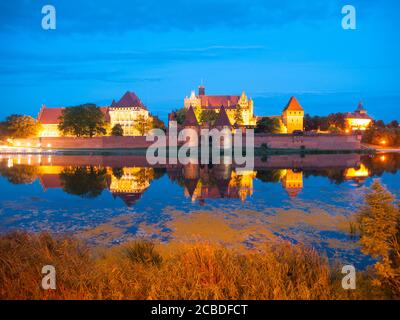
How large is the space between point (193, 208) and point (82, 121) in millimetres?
39673

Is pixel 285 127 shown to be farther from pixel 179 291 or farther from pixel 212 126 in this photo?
pixel 179 291

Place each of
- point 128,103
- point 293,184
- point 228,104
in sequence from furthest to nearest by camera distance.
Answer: point 228,104 → point 128,103 → point 293,184

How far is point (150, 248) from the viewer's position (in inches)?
247

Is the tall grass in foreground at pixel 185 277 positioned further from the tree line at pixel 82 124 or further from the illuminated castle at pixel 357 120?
the illuminated castle at pixel 357 120

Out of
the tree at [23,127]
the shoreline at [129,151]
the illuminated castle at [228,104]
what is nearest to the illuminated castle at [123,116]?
the tree at [23,127]

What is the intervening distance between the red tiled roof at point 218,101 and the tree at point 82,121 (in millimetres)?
28717

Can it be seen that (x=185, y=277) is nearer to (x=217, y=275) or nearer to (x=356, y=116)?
(x=217, y=275)

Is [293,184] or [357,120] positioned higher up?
[357,120]

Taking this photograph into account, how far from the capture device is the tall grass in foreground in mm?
4325

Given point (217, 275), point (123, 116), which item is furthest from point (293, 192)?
point (123, 116)

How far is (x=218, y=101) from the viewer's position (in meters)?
75.2

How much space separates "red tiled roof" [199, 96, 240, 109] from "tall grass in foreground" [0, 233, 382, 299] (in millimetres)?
68932

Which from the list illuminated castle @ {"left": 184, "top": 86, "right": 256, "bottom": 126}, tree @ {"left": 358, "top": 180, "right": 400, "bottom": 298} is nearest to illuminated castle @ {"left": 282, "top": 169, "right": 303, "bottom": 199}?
tree @ {"left": 358, "top": 180, "right": 400, "bottom": 298}

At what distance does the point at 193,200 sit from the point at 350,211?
5.34 meters
